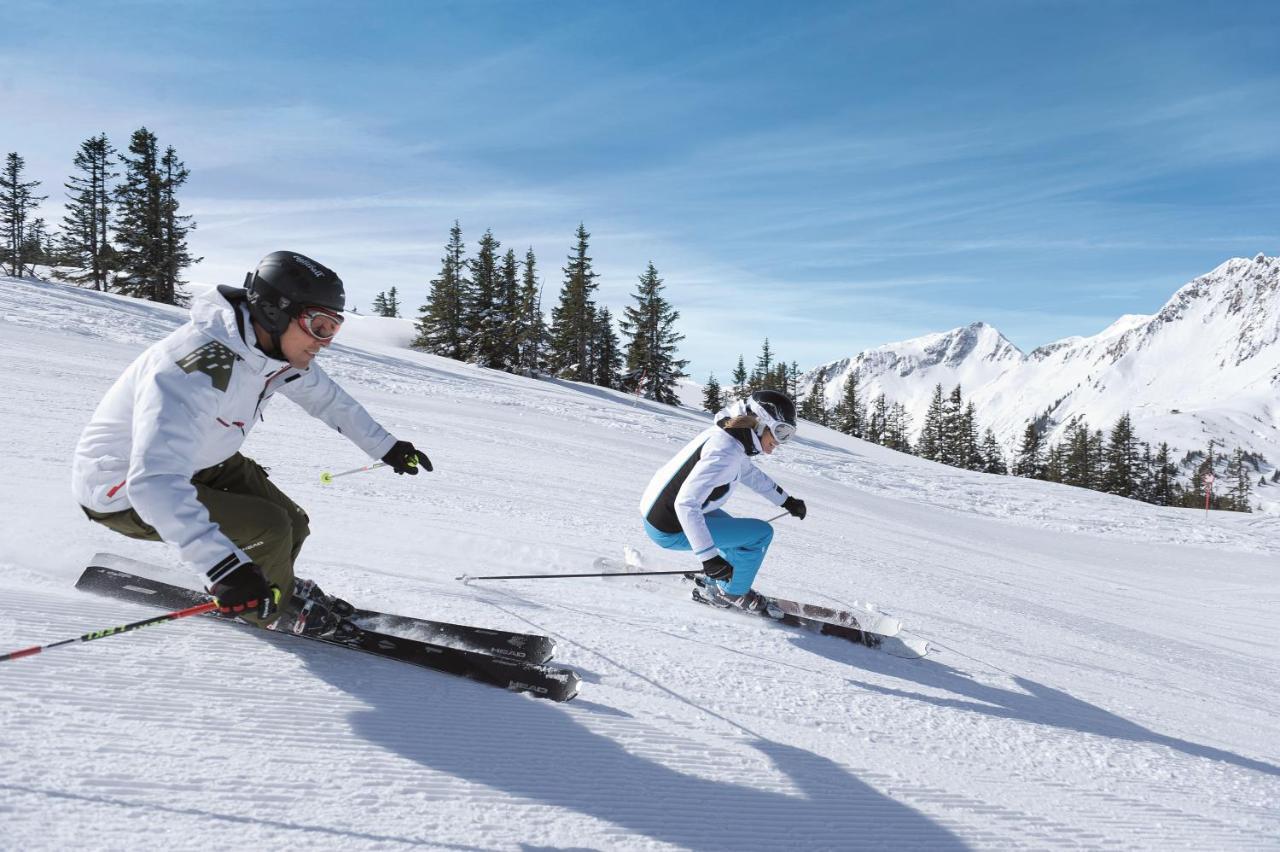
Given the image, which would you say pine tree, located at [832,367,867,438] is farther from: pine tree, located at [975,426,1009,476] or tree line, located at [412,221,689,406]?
tree line, located at [412,221,689,406]

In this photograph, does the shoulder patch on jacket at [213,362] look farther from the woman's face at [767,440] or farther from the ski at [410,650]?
the woman's face at [767,440]

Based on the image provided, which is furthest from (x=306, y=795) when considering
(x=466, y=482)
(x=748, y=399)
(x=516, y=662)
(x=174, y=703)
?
(x=466, y=482)

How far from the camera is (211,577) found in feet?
7.90

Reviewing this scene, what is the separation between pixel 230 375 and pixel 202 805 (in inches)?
61.1

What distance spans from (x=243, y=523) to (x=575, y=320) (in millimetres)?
45876

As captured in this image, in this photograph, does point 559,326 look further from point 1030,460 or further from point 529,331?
point 1030,460

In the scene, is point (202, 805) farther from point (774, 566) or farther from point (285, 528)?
point (774, 566)

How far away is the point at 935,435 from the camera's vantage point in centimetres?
7225

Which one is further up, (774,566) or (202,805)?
(202,805)

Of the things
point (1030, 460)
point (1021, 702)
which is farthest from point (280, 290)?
point (1030, 460)

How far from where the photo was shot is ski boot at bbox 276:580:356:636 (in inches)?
131

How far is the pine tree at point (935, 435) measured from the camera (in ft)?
235

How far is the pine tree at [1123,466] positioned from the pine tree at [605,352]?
43.6 metres

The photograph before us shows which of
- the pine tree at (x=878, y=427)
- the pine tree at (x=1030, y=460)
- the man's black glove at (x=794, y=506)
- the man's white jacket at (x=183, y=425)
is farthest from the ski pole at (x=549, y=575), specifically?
the pine tree at (x=1030, y=460)
